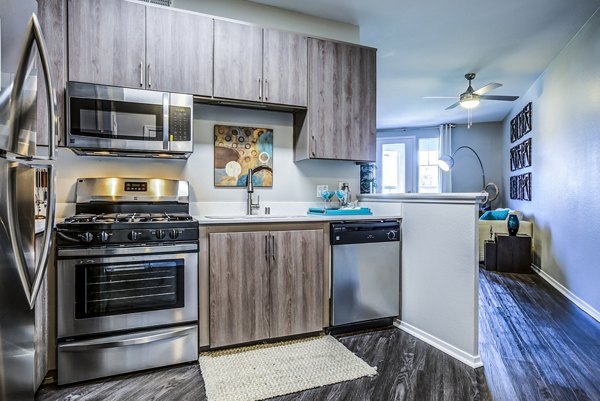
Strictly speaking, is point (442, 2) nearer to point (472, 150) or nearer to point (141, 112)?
point (141, 112)

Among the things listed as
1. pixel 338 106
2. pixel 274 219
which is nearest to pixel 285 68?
pixel 338 106

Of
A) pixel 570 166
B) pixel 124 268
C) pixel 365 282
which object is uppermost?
pixel 570 166

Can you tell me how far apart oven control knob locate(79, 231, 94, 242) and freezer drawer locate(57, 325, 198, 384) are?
0.57m

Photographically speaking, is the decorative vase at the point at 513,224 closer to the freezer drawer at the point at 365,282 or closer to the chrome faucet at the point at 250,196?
the freezer drawer at the point at 365,282

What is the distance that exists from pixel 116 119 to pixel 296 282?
163 centimetres

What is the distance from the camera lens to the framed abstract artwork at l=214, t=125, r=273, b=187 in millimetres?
2900

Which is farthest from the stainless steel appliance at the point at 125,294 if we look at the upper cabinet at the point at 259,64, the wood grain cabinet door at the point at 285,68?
the wood grain cabinet door at the point at 285,68

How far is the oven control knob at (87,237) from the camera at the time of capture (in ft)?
6.45

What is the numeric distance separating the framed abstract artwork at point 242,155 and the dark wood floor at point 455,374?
143 cm

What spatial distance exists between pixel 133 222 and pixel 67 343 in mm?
740

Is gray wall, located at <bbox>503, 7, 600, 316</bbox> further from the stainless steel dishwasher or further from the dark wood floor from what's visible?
the stainless steel dishwasher

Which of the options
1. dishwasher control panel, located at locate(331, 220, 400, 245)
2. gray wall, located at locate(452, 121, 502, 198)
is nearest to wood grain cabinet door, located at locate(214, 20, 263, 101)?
dishwasher control panel, located at locate(331, 220, 400, 245)

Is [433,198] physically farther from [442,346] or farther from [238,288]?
[238,288]

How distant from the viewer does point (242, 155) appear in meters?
2.98
